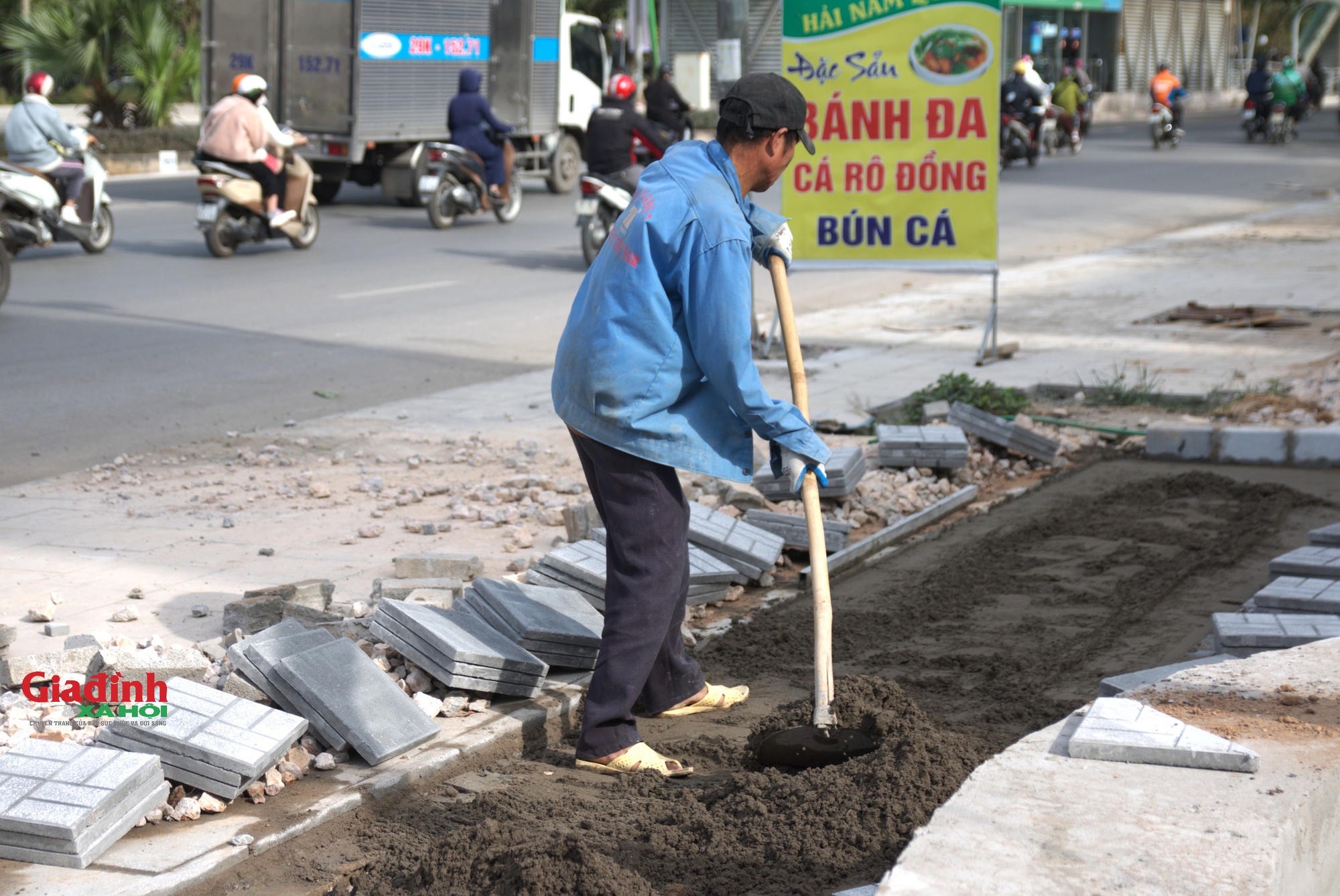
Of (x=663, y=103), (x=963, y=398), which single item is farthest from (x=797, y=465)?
(x=663, y=103)

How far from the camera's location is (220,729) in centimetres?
347

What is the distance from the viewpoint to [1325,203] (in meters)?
21.8

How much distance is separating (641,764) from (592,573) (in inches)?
47.9

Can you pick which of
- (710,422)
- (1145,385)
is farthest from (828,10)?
(710,422)

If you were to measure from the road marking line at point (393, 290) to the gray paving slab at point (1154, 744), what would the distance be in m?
10.4

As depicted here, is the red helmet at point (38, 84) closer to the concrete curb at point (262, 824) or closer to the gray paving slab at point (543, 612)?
the gray paving slab at point (543, 612)

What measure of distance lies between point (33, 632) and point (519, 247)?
12.1 meters

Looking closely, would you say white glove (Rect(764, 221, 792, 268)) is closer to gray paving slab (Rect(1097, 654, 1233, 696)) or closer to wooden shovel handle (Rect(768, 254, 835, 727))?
wooden shovel handle (Rect(768, 254, 835, 727))

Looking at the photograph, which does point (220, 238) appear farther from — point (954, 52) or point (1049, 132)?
point (1049, 132)

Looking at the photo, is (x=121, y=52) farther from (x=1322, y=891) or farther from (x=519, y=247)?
(x=1322, y=891)

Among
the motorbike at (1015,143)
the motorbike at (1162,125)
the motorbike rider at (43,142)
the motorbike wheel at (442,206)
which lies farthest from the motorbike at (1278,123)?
the motorbike rider at (43,142)

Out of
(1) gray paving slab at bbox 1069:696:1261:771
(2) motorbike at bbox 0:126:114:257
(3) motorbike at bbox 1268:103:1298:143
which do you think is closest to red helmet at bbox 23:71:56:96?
(2) motorbike at bbox 0:126:114:257

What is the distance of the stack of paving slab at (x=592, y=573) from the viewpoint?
4.83m

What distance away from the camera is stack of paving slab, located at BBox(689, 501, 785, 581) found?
5.28 m
